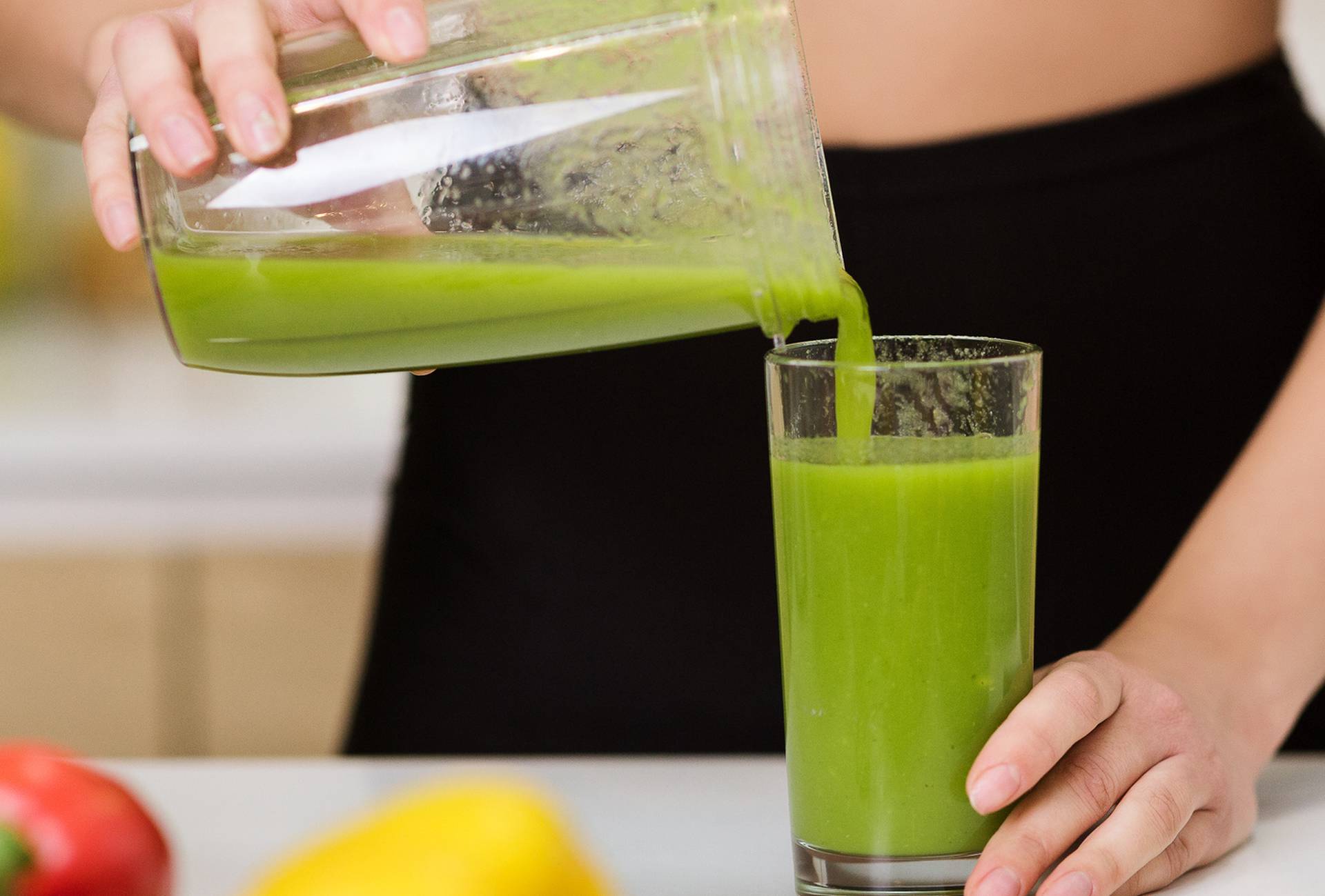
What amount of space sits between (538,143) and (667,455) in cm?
54

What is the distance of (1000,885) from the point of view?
2.40 feet

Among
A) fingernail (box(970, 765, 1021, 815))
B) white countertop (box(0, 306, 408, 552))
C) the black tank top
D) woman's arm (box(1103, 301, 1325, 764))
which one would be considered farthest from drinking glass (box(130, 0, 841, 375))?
white countertop (box(0, 306, 408, 552))

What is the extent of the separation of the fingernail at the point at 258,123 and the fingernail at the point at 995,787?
1.46ft

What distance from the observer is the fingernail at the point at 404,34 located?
72 cm

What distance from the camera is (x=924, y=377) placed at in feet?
2.38

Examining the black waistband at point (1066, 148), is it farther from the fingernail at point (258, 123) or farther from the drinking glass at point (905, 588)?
the fingernail at point (258, 123)

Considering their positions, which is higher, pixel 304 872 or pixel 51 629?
pixel 304 872

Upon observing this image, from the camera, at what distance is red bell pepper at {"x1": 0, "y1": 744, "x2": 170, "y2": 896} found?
607 millimetres

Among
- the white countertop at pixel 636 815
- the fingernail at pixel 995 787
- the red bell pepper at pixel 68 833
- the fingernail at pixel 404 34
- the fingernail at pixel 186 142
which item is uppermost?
the fingernail at pixel 404 34

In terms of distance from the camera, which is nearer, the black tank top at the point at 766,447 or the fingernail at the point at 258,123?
the fingernail at the point at 258,123

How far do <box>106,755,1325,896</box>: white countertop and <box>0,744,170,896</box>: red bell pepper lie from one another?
198 mm

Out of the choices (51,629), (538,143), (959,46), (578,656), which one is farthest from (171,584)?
(538,143)

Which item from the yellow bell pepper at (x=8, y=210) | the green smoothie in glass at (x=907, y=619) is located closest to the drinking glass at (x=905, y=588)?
the green smoothie in glass at (x=907, y=619)

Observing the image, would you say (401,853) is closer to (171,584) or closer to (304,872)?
(304,872)
